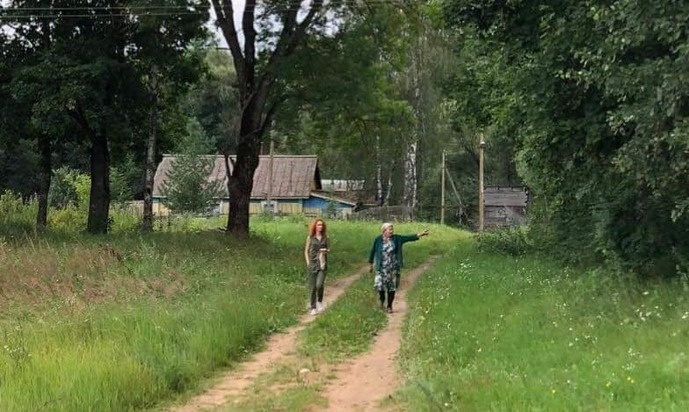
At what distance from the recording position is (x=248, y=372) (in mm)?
9227

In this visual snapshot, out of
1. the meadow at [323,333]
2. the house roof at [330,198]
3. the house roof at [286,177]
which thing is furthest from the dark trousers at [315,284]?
the house roof at [286,177]

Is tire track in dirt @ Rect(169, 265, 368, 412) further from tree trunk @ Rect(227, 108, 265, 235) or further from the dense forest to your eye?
tree trunk @ Rect(227, 108, 265, 235)

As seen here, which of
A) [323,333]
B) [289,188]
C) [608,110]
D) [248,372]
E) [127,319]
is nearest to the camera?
[248,372]

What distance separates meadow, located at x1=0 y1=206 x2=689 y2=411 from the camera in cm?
677

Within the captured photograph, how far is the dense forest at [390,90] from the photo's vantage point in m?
9.82

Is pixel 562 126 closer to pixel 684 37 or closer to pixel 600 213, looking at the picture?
pixel 600 213

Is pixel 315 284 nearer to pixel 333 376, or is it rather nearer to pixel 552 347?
pixel 333 376

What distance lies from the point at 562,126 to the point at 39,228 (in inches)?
719

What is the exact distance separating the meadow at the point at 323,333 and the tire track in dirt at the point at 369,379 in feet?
0.63

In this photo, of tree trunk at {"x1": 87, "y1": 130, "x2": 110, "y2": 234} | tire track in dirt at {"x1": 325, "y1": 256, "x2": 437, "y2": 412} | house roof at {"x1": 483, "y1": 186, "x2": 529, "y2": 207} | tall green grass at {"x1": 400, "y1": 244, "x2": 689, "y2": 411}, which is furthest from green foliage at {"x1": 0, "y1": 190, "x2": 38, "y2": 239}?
house roof at {"x1": 483, "y1": 186, "x2": 529, "y2": 207}

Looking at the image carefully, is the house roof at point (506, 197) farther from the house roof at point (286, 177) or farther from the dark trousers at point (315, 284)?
the dark trousers at point (315, 284)

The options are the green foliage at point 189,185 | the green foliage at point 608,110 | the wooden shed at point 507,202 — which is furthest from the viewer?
the green foliage at point 189,185

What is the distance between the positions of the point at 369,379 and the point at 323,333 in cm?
256

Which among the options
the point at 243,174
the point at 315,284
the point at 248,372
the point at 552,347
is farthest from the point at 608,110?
the point at 243,174
